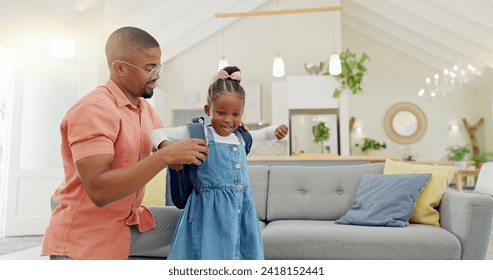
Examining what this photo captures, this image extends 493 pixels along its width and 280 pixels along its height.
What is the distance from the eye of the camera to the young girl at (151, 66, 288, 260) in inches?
45.4

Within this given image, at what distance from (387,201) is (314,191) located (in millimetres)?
477

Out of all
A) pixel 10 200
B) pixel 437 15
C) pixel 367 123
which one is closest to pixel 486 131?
pixel 367 123

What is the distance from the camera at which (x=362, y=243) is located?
179 centimetres

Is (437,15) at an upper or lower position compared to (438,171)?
upper

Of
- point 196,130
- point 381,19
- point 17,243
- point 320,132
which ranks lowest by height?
point 17,243

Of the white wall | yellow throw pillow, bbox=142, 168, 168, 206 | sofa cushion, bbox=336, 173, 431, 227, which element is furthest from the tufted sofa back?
the white wall

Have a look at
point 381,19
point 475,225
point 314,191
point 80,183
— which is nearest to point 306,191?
point 314,191

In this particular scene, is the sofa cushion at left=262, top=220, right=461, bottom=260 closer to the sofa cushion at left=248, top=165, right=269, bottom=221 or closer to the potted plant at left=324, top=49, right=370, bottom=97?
the sofa cushion at left=248, top=165, right=269, bottom=221

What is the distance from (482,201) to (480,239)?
0.18m

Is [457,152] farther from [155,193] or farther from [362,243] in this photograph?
[155,193]

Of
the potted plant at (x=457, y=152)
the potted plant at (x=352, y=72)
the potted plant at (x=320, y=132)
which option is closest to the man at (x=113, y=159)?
the potted plant at (x=320, y=132)

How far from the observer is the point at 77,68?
4309 millimetres

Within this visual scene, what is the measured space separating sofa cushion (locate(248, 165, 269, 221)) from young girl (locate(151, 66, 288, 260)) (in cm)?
112
